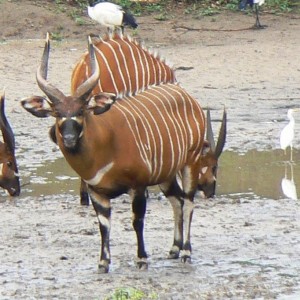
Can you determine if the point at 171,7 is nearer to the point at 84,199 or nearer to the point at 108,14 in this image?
the point at 108,14

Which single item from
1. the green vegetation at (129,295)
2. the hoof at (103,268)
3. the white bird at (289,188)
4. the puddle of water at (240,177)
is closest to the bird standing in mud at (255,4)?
the puddle of water at (240,177)

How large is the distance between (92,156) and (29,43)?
11.0 meters

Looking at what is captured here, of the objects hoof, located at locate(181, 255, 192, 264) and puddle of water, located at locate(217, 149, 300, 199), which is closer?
hoof, located at locate(181, 255, 192, 264)

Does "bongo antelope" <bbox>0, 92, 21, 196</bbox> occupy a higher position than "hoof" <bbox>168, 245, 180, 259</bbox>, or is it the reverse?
"hoof" <bbox>168, 245, 180, 259</bbox>

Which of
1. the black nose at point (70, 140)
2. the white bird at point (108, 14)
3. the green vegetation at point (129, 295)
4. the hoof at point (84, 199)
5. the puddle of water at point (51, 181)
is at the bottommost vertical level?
the puddle of water at point (51, 181)

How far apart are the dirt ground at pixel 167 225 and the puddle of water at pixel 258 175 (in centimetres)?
21

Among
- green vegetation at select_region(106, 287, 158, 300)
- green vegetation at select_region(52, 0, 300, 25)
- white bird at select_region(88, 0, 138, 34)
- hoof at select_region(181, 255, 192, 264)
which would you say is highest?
green vegetation at select_region(106, 287, 158, 300)

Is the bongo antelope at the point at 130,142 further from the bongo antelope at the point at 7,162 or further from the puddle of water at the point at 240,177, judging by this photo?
the bongo antelope at the point at 7,162

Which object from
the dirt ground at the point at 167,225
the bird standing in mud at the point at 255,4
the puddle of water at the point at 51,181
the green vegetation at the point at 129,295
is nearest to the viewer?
the green vegetation at the point at 129,295

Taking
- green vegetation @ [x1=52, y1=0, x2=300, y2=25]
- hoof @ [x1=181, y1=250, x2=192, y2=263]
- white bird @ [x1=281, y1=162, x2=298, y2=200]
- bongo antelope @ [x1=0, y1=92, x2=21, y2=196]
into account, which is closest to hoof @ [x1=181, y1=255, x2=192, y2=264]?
hoof @ [x1=181, y1=250, x2=192, y2=263]

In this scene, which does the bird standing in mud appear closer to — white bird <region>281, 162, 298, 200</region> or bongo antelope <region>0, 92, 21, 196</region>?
white bird <region>281, 162, 298, 200</region>

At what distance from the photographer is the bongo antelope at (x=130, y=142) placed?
6.08m

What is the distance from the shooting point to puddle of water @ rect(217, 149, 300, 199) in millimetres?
9164

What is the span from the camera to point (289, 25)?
19.2 meters
